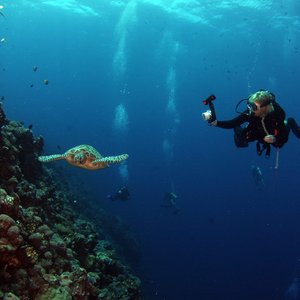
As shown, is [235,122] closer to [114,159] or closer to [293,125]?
[293,125]

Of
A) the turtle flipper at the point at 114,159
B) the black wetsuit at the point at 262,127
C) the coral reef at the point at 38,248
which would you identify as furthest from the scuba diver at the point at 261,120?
the coral reef at the point at 38,248

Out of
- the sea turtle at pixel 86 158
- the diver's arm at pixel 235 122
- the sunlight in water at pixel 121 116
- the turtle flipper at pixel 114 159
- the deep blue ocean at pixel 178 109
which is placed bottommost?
the sunlight in water at pixel 121 116

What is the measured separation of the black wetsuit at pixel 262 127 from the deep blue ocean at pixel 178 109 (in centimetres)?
186

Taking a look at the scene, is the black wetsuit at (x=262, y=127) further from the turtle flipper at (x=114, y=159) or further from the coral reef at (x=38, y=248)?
the coral reef at (x=38, y=248)

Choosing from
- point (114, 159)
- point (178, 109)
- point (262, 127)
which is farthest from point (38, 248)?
point (178, 109)

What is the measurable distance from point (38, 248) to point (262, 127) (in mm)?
4636

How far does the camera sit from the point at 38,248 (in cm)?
533

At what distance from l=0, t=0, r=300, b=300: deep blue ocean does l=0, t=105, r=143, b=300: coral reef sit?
4.78 m

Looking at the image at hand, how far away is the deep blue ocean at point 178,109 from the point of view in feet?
129

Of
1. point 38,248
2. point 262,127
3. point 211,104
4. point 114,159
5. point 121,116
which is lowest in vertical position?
point 121,116

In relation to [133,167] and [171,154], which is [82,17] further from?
[171,154]

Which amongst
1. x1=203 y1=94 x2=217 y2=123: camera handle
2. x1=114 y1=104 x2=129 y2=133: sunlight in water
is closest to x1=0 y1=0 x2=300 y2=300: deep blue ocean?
x1=114 y1=104 x2=129 y2=133: sunlight in water

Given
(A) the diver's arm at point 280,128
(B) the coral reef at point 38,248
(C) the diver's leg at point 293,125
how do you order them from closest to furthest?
(B) the coral reef at point 38,248 → (A) the diver's arm at point 280,128 → (C) the diver's leg at point 293,125

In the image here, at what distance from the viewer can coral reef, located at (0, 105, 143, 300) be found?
14.8 ft
